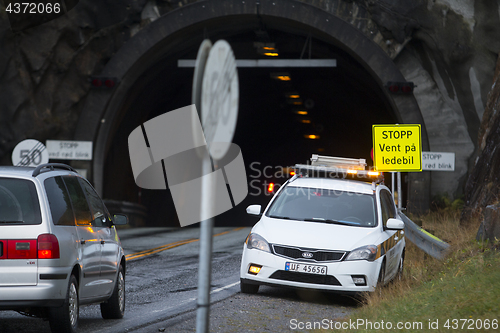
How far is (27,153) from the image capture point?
1734 cm

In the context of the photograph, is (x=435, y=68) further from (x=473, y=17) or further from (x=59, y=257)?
(x=59, y=257)

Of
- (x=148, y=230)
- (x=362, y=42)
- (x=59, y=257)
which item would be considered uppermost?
(x=362, y=42)

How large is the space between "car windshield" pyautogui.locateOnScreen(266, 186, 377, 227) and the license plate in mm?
1239

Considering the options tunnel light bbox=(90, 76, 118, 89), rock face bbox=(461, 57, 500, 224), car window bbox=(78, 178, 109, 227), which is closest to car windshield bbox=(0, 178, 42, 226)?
car window bbox=(78, 178, 109, 227)

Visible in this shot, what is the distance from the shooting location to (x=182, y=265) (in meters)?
13.9

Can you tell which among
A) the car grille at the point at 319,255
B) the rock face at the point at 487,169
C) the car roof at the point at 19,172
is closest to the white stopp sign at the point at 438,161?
the rock face at the point at 487,169

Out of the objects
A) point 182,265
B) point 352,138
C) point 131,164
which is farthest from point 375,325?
point 352,138

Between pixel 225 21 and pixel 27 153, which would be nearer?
pixel 27 153

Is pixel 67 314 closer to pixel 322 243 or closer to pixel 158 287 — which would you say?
pixel 322 243

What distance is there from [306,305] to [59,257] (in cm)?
411

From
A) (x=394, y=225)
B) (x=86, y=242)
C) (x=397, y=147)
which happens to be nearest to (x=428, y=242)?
(x=394, y=225)

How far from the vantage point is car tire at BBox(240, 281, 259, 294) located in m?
9.93

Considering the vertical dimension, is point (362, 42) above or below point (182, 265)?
above

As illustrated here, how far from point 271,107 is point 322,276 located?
32.6m
